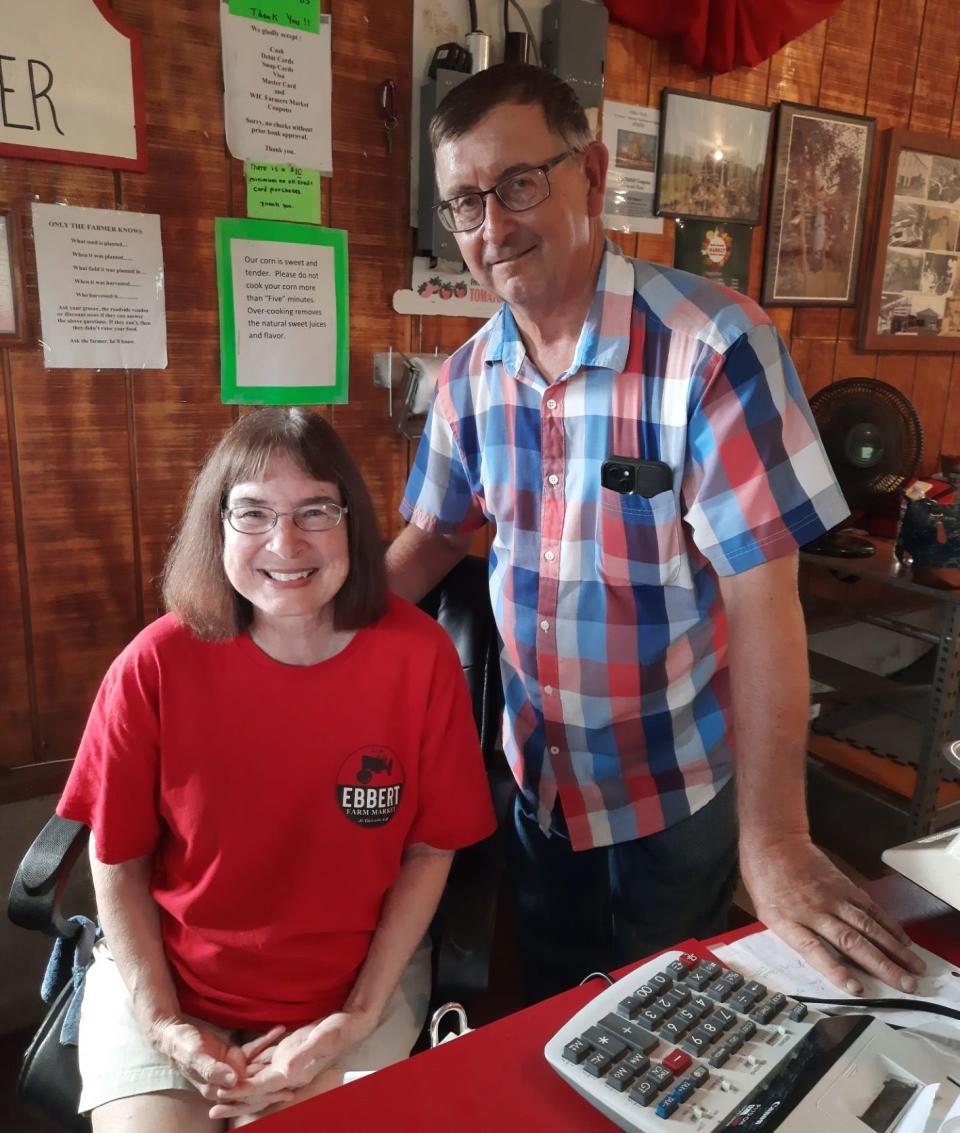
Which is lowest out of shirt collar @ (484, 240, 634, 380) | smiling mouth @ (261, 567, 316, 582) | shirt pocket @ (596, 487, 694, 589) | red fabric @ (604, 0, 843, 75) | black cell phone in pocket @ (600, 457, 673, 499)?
smiling mouth @ (261, 567, 316, 582)

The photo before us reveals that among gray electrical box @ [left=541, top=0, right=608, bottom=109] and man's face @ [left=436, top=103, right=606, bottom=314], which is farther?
gray electrical box @ [left=541, top=0, right=608, bottom=109]

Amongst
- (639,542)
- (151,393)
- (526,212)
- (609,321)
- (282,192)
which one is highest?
(282,192)

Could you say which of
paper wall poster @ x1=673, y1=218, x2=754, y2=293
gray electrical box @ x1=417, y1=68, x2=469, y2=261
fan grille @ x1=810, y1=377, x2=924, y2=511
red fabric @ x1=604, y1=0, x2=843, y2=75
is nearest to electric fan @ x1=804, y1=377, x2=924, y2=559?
fan grille @ x1=810, y1=377, x2=924, y2=511

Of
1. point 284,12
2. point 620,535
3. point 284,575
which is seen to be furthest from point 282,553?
point 284,12

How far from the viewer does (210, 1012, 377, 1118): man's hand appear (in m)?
1.07

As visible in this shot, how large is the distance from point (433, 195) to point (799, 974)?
5.30 ft

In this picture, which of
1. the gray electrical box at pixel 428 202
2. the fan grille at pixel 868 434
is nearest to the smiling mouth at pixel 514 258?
the gray electrical box at pixel 428 202

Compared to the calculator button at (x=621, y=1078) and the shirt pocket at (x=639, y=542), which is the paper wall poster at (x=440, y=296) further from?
the calculator button at (x=621, y=1078)

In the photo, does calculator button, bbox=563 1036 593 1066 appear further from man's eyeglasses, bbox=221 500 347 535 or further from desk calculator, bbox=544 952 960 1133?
man's eyeglasses, bbox=221 500 347 535

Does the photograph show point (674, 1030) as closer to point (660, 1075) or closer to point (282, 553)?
point (660, 1075)

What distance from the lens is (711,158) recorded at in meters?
2.36

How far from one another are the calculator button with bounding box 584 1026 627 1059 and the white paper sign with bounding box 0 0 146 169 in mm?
1591

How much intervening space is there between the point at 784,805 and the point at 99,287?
4.71 feet

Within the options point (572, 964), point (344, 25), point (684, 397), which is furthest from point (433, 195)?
point (572, 964)
